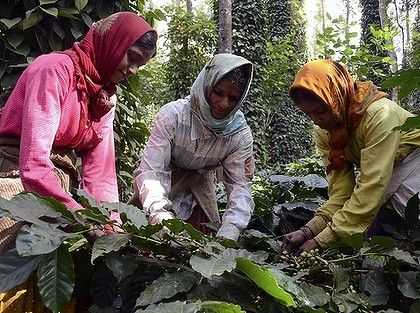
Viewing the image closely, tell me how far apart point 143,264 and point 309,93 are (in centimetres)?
124

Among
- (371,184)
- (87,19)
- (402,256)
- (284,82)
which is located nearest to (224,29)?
(284,82)

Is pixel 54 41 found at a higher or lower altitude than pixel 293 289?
higher

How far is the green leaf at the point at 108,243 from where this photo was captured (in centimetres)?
117

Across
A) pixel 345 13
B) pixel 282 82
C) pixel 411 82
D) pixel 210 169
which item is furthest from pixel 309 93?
pixel 345 13

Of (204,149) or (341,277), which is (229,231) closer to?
(204,149)

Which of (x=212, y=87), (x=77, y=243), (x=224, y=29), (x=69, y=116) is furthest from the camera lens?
(x=224, y=29)

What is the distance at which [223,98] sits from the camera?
7.67ft

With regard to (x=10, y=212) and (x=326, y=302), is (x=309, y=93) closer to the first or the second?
(x=326, y=302)

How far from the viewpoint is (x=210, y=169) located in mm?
2572

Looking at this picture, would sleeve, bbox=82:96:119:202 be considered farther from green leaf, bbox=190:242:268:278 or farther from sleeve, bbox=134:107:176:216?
green leaf, bbox=190:242:268:278

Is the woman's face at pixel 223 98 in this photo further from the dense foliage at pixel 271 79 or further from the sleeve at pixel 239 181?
the dense foliage at pixel 271 79

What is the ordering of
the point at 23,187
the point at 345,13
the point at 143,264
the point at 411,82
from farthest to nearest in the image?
1. the point at 345,13
2. the point at 23,187
3. the point at 411,82
4. the point at 143,264

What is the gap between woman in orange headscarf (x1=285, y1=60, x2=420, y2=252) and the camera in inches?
83.1

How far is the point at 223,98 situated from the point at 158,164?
39 centimetres
